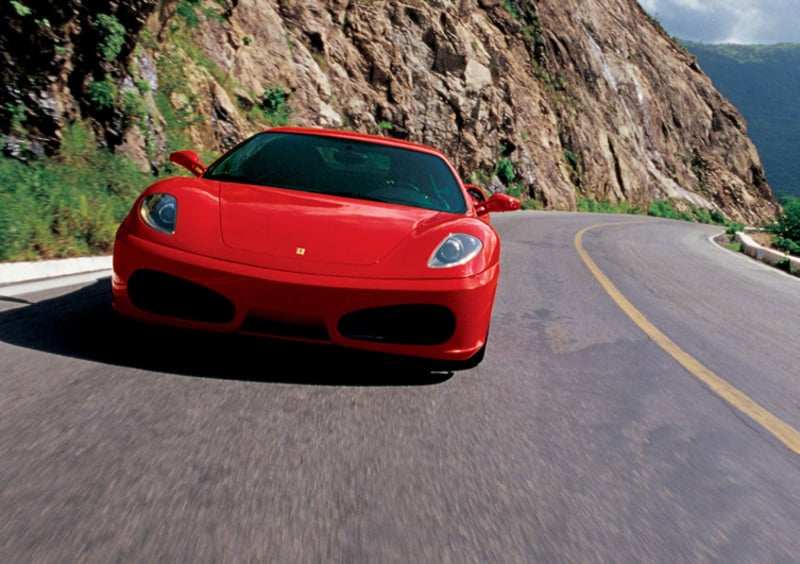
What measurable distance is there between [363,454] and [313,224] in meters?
1.25

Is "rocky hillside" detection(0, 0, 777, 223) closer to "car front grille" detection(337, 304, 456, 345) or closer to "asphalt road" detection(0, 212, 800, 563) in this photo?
"asphalt road" detection(0, 212, 800, 563)

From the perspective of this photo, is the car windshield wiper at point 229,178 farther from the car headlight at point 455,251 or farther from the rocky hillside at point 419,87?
the rocky hillside at point 419,87

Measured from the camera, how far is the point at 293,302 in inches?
114

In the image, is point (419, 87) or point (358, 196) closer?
point (358, 196)

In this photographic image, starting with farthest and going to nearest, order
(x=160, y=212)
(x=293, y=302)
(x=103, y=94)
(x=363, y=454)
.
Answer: (x=103, y=94)
(x=160, y=212)
(x=293, y=302)
(x=363, y=454)

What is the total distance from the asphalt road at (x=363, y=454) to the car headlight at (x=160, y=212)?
51 centimetres

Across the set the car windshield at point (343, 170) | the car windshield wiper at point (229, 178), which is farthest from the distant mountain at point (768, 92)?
the car windshield wiper at point (229, 178)

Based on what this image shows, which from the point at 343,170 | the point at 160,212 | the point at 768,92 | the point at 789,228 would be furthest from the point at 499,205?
the point at 768,92

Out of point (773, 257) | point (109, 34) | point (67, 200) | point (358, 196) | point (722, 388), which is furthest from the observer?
point (773, 257)

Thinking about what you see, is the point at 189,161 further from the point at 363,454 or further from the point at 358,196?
the point at 363,454

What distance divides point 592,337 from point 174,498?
371cm

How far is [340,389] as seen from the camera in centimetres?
310

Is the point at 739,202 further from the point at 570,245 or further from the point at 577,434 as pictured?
the point at 577,434

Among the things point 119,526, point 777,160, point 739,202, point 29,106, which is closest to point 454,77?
point 29,106
